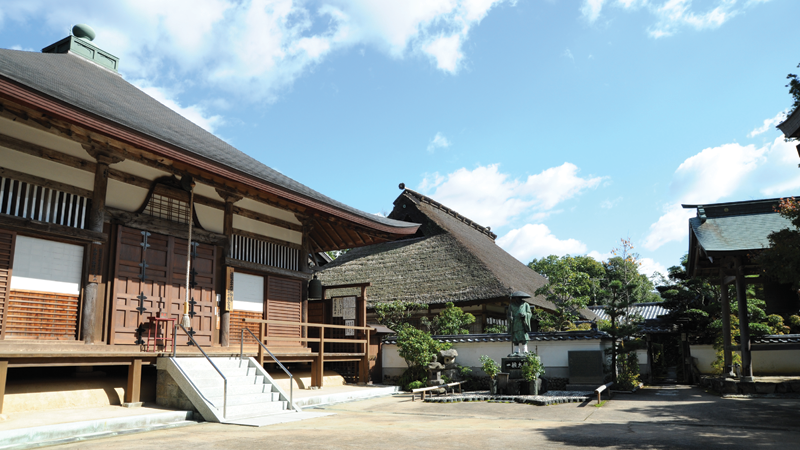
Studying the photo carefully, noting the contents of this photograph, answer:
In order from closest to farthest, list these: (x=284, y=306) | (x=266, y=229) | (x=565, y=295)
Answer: (x=266, y=229), (x=284, y=306), (x=565, y=295)

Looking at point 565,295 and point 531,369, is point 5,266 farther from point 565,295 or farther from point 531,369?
point 565,295

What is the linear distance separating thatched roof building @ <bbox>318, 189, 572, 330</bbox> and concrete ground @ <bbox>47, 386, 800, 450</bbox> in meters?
7.96

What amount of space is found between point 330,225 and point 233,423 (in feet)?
25.2

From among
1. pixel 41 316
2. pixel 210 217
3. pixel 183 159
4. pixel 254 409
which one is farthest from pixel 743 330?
pixel 41 316

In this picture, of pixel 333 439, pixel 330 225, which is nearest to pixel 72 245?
pixel 333 439

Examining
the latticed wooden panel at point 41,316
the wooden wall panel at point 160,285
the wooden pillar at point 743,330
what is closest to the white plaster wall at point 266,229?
the wooden wall panel at point 160,285

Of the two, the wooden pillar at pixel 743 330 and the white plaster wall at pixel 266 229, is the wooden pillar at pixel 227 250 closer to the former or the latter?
the white plaster wall at pixel 266 229

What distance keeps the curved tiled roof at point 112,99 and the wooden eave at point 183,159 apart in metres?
0.07

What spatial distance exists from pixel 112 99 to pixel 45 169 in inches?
86.5

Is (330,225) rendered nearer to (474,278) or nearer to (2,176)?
(474,278)

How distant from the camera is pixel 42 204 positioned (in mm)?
8805

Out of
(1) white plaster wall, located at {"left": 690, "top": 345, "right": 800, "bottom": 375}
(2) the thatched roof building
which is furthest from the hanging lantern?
(1) white plaster wall, located at {"left": 690, "top": 345, "right": 800, "bottom": 375}

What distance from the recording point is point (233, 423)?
26.7ft

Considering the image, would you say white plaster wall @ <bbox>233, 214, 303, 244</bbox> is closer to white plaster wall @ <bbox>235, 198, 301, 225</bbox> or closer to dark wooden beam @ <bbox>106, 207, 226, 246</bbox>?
white plaster wall @ <bbox>235, 198, 301, 225</bbox>
